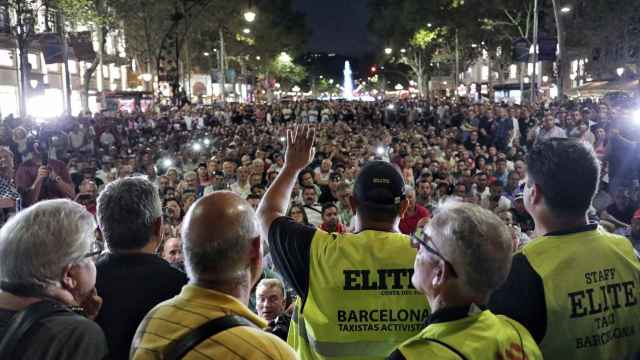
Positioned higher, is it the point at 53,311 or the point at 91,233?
the point at 91,233

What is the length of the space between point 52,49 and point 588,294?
31.7m

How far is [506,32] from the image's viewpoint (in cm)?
5047

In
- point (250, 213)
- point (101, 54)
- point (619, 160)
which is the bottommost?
point (619, 160)

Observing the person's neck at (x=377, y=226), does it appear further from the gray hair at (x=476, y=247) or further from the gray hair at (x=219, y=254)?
the gray hair at (x=219, y=254)

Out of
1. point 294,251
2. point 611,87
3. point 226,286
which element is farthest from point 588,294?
point 611,87

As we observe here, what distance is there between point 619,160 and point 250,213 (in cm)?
1284

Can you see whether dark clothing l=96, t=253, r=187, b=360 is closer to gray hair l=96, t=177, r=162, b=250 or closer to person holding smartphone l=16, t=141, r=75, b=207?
gray hair l=96, t=177, r=162, b=250

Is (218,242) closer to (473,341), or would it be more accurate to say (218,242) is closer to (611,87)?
(473,341)

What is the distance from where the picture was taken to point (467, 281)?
238 centimetres

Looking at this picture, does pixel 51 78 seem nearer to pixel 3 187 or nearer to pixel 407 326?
pixel 3 187

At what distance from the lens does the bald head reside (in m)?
2.42

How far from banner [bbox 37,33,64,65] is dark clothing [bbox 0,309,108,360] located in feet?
101

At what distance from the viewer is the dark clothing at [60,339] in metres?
2.33

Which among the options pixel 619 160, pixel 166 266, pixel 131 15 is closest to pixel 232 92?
pixel 131 15
